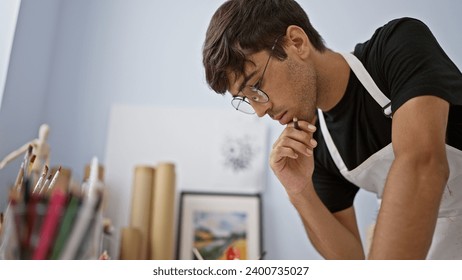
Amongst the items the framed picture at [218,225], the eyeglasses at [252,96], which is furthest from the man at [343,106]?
the framed picture at [218,225]

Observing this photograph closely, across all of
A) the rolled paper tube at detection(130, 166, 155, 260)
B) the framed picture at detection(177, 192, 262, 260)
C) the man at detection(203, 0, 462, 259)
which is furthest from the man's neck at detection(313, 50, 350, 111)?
the rolled paper tube at detection(130, 166, 155, 260)

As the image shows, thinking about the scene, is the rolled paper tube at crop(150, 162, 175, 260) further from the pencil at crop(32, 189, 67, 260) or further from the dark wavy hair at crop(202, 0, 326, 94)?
the pencil at crop(32, 189, 67, 260)

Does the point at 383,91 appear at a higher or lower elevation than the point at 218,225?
higher

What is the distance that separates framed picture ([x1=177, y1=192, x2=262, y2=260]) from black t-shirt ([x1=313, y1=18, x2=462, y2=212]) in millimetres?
232

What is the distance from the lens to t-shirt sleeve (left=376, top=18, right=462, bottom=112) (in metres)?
0.61

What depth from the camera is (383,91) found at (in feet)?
2.40

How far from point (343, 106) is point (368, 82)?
6 cm

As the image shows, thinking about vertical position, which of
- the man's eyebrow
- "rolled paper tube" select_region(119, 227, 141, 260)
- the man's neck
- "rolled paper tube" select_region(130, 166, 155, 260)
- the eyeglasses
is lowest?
"rolled paper tube" select_region(119, 227, 141, 260)

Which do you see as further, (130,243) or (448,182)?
(130,243)

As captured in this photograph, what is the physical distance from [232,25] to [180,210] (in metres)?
0.53

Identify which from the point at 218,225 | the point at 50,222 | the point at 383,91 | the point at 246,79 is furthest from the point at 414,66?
the point at 218,225

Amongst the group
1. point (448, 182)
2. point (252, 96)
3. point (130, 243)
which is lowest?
point (130, 243)

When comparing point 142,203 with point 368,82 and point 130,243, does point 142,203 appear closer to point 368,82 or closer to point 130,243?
point 130,243

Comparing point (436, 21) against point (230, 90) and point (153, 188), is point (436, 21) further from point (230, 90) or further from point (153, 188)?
point (153, 188)
